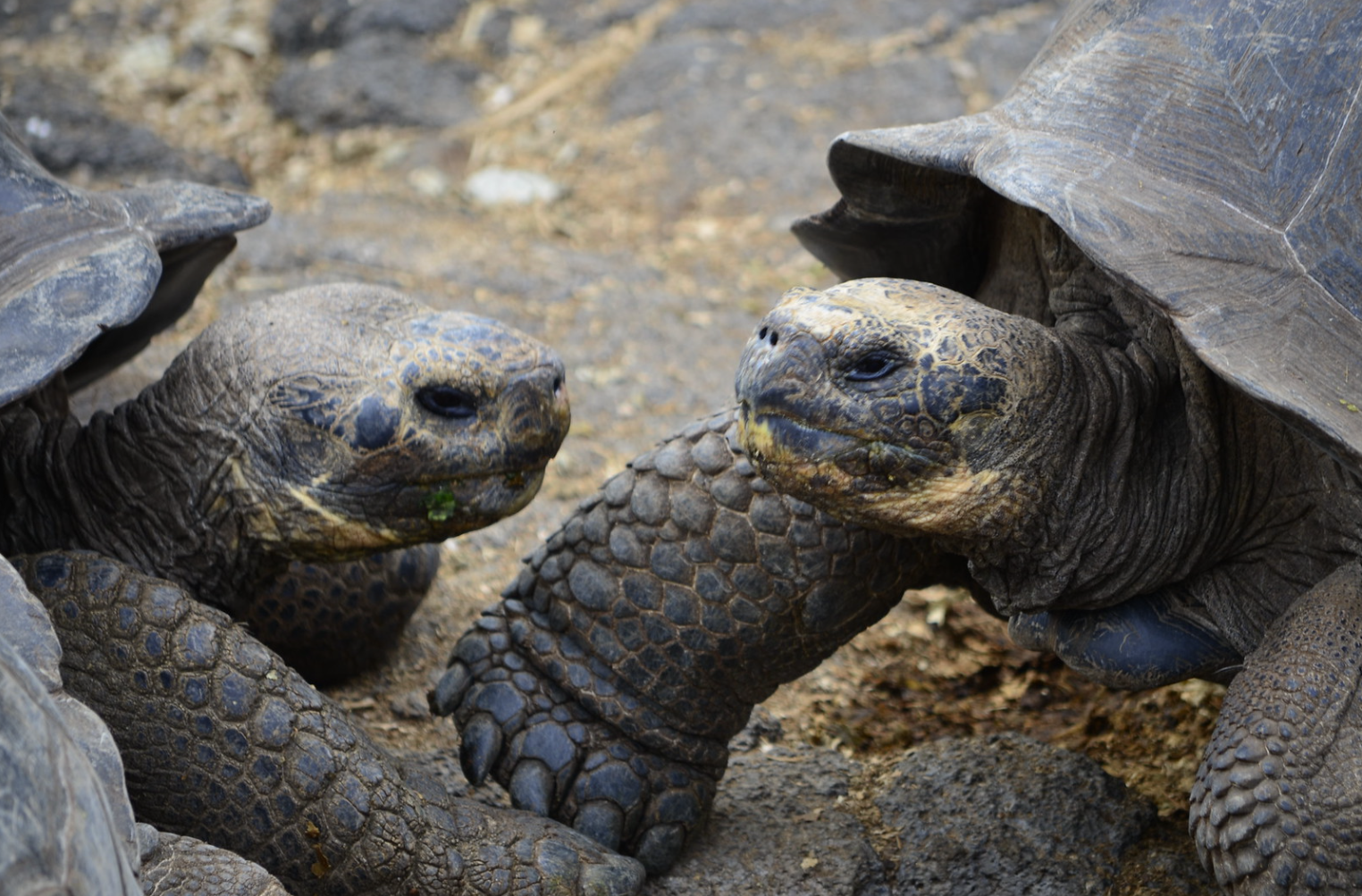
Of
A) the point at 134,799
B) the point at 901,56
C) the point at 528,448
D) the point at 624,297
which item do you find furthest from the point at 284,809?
the point at 901,56

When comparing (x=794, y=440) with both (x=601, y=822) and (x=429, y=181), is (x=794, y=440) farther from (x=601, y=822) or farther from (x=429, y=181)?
(x=429, y=181)

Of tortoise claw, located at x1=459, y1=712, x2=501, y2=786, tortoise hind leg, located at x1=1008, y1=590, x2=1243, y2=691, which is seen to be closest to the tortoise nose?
tortoise claw, located at x1=459, y1=712, x2=501, y2=786

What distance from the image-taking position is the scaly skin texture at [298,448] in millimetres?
2299

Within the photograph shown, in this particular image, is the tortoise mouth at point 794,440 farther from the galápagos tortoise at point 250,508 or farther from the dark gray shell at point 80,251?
the dark gray shell at point 80,251

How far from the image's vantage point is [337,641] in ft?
9.46

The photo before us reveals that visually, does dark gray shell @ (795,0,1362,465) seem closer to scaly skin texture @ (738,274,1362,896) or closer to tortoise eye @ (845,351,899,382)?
scaly skin texture @ (738,274,1362,896)

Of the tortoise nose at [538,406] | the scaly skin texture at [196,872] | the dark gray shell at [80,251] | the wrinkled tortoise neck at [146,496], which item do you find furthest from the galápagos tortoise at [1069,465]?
the dark gray shell at [80,251]

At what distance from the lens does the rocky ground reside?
2.59 m

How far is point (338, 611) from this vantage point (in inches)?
112

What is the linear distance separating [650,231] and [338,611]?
386 cm

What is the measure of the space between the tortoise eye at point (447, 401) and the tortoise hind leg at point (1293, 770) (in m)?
1.28

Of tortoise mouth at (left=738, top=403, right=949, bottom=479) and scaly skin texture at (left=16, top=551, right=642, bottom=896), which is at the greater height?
tortoise mouth at (left=738, top=403, right=949, bottom=479)

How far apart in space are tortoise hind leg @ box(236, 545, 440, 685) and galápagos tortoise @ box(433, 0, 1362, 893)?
348mm

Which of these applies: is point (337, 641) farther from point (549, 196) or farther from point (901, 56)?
point (901, 56)
